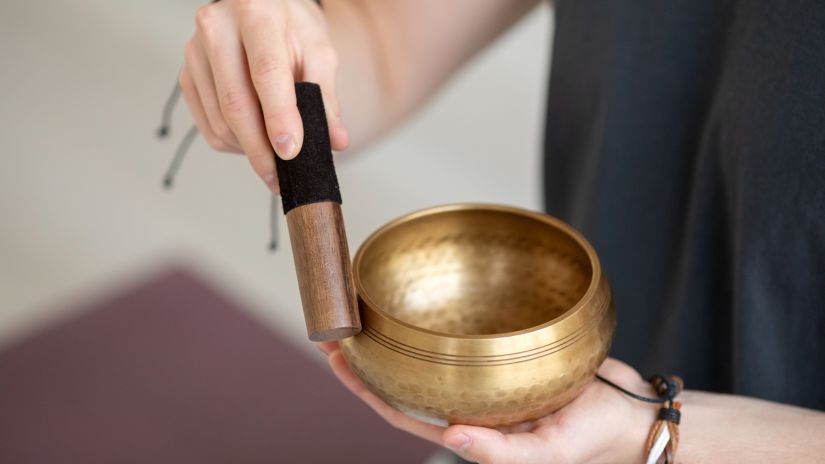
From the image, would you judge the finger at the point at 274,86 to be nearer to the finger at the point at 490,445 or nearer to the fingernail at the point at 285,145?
the fingernail at the point at 285,145

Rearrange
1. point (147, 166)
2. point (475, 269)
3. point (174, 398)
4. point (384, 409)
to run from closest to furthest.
Result: point (384, 409) < point (475, 269) < point (174, 398) < point (147, 166)

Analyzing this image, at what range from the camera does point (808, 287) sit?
770 mm

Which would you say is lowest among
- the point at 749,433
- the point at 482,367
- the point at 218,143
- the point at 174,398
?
the point at 174,398

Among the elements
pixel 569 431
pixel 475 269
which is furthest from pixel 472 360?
pixel 475 269

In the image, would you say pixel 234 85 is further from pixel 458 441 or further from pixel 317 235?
pixel 458 441

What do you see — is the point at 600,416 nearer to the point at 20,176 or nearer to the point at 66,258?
the point at 66,258

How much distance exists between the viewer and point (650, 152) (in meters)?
0.95

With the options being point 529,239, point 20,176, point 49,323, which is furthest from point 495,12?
point 20,176

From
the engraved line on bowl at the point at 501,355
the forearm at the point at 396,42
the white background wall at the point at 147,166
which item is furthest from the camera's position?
the white background wall at the point at 147,166

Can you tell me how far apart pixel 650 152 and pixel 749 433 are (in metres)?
0.33

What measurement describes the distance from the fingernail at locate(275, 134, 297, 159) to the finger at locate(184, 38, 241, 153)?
8cm

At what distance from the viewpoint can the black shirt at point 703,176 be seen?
753mm

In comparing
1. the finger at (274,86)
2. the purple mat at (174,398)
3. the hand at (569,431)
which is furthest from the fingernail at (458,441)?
the purple mat at (174,398)

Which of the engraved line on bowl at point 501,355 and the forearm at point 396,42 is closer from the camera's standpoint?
the engraved line on bowl at point 501,355
